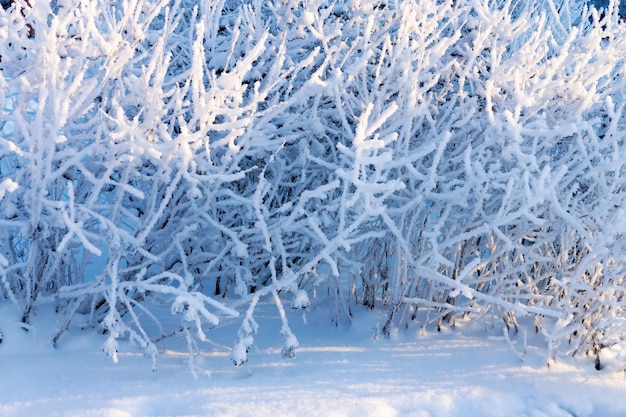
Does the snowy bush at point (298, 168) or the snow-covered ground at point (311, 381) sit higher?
the snowy bush at point (298, 168)

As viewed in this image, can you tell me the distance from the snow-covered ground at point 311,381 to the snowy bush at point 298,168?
152mm

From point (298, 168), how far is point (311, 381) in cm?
134

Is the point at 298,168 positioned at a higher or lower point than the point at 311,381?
higher

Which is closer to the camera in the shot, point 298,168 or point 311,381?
point 311,381

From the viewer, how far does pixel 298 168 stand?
3.81 m

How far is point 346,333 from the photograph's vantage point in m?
3.66

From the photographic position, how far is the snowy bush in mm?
2770

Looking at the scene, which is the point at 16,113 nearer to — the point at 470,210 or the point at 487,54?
the point at 470,210

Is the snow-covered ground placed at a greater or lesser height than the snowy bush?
lesser

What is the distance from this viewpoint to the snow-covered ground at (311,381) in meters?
2.74

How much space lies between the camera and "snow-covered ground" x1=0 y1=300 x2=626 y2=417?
2.74 m

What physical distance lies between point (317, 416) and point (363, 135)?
1.24 m

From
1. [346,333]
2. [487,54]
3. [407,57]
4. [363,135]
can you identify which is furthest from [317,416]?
[487,54]

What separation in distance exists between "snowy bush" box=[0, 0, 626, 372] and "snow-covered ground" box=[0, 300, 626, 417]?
152mm
